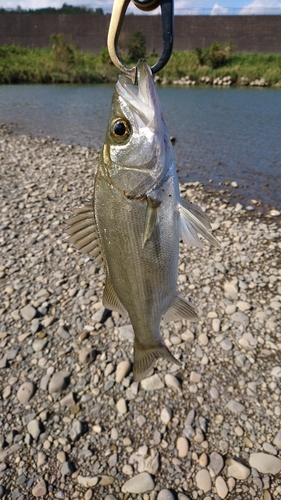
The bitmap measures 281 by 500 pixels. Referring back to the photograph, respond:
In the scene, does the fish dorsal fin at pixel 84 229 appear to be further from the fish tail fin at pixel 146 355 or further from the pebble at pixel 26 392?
the pebble at pixel 26 392

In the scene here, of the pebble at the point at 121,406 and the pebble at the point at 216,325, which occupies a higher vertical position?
the pebble at the point at 216,325

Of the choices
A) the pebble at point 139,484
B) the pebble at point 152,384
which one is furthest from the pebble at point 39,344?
the pebble at point 139,484

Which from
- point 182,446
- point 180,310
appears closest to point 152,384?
point 182,446

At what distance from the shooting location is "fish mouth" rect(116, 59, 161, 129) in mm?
1586

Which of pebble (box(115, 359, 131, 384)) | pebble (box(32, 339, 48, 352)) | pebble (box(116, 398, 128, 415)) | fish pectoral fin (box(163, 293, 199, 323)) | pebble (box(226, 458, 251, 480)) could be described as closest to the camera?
fish pectoral fin (box(163, 293, 199, 323))

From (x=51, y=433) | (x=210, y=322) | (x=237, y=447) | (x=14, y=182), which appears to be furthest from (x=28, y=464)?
(x=14, y=182)

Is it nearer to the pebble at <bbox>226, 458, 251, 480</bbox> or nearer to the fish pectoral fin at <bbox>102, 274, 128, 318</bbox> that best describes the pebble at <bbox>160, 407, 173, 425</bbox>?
A: the pebble at <bbox>226, 458, 251, 480</bbox>

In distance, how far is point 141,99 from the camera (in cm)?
162

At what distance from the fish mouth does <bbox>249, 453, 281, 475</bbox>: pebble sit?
2.81 m

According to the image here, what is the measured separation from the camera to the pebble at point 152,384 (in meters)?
3.59

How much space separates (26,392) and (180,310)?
7.62ft

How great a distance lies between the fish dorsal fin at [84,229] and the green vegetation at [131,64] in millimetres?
30301

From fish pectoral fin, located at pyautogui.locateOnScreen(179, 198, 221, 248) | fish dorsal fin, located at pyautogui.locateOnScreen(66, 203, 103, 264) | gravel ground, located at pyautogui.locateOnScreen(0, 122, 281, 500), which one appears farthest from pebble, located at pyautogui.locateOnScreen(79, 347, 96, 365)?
fish pectoral fin, located at pyautogui.locateOnScreen(179, 198, 221, 248)

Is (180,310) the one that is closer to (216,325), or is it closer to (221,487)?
(221,487)
